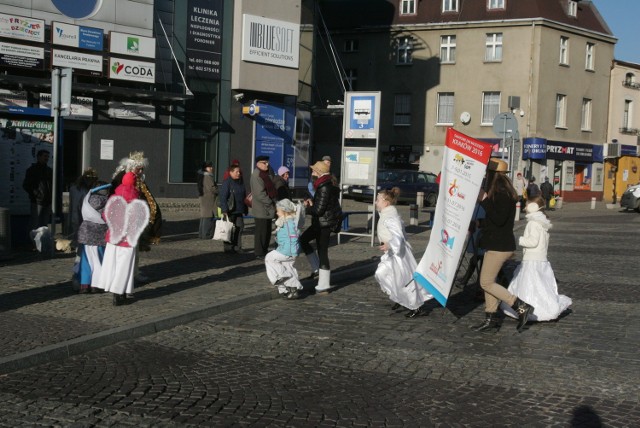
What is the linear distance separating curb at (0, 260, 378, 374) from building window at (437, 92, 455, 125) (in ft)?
123

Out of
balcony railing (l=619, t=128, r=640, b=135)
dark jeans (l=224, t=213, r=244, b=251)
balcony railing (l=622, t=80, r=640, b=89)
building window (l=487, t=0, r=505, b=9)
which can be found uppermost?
building window (l=487, t=0, r=505, b=9)

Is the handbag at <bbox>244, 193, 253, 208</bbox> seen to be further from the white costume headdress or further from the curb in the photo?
the white costume headdress

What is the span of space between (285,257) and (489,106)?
36.9 meters

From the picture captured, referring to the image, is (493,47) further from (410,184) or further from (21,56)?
A: (21,56)

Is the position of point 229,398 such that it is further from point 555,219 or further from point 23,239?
point 555,219

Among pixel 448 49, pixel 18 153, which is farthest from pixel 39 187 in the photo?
pixel 448 49

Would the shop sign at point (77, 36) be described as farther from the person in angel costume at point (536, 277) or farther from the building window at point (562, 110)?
the building window at point (562, 110)

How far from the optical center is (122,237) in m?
10.1

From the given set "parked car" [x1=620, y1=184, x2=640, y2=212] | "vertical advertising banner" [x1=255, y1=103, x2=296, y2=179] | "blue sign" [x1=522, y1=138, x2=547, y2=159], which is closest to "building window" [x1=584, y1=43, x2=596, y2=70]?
"blue sign" [x1=522, y1=138, x2=547, y2=159]

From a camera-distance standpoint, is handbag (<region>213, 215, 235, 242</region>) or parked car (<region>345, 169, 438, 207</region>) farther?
parked car (<region>345, 169, 438, 207</region>)

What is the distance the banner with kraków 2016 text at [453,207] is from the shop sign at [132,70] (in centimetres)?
1782

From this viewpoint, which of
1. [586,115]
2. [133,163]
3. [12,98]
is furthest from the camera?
[586,115]

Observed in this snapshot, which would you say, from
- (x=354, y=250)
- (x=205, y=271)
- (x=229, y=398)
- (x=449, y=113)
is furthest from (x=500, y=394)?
(x=449, y=113)

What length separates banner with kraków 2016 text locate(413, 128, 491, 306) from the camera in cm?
938
